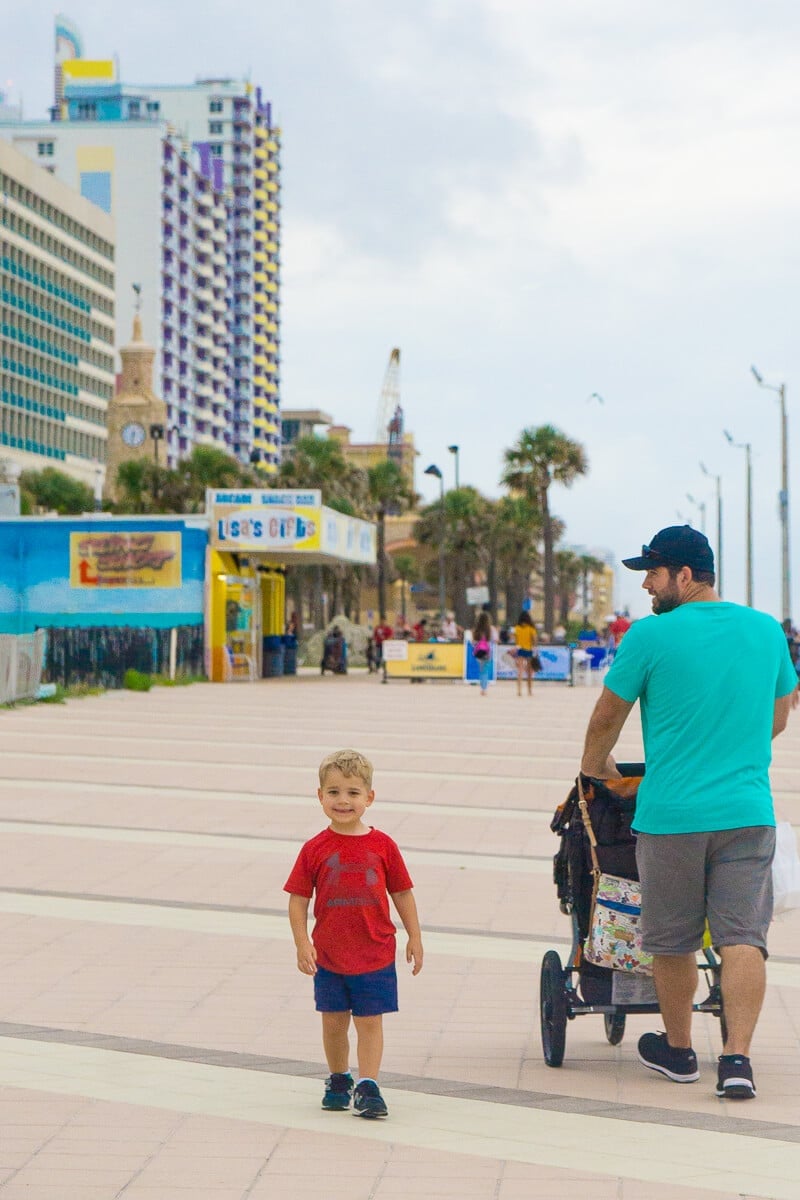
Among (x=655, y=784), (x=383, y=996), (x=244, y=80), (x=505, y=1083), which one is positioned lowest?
(x=505, y=1083)

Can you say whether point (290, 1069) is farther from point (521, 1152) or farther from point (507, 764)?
point (507, 764)

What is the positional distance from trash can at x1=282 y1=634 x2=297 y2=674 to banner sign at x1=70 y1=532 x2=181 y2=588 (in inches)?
247

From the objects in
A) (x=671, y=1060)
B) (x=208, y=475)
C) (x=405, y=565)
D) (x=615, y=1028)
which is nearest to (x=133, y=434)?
(x=405, y=565)

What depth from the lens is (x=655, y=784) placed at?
5445 mm

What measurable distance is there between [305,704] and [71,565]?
10787 millimetres

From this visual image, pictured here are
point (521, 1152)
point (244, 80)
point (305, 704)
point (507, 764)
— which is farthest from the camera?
point (244, 80)

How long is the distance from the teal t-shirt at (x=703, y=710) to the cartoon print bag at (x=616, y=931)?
33cm

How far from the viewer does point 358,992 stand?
502 centimetres

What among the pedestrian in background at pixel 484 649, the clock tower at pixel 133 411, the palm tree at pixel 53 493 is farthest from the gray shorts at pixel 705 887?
the clock tower at pixel 133 411

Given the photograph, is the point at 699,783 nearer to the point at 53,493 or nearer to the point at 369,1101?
the point at 369,1101

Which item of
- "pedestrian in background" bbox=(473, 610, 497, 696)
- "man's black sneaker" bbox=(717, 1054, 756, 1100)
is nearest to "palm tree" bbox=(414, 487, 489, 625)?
"pedestrian in background" bbox=(473, 610, 497, 696)

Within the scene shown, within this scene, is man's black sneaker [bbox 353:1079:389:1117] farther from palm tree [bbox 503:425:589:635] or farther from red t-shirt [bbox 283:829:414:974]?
palm tree [bbox 503:425:589:635]

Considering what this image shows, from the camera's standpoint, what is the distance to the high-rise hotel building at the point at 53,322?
114 metres

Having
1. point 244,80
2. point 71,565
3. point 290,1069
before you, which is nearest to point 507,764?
point 290,1069
